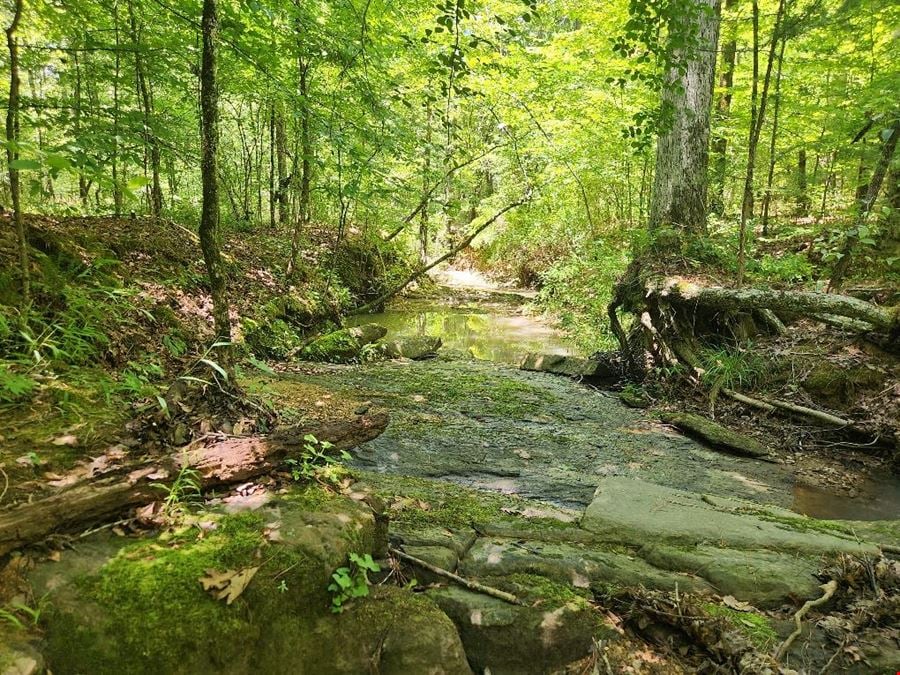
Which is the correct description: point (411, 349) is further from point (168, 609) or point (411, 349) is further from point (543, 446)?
point (168, 609)

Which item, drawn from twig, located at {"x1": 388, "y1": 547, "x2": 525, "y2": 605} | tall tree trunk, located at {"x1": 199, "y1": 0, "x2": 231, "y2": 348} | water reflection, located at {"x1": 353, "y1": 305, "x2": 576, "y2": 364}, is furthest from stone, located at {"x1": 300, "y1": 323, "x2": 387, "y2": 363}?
twig, located at {"x1": 388, "y1": 547, "x2": 525, "y2": 605}

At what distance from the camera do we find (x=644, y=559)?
2822mm

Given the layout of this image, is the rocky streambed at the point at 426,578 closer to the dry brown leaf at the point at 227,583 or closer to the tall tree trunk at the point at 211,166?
the dry brown leaf at the point at 227,583

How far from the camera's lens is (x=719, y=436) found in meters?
5.93

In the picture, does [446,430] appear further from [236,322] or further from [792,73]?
[792,73]

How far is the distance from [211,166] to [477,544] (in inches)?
126

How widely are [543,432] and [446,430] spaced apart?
1251 millimetres

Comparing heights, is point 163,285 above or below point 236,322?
above

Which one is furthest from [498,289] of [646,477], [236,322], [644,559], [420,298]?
[644,559]

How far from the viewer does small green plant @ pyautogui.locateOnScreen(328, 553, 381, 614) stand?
1.99m

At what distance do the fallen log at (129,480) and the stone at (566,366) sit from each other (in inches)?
265

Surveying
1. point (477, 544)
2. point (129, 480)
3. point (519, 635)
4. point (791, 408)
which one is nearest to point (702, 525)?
point (477, 544)

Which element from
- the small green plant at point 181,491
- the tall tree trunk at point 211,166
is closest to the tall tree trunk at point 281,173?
the tall tree trunk at point 211,166

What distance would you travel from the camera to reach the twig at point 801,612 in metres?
2.04
